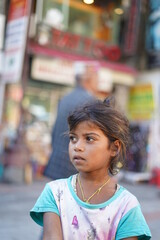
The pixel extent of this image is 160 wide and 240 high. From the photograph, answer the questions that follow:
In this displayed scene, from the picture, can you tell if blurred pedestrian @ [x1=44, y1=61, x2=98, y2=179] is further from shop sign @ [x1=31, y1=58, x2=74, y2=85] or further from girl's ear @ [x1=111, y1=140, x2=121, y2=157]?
shop sign @ [x1=31, y1=58, x2=74, y2=85]

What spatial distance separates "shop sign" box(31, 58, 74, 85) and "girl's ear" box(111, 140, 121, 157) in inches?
345

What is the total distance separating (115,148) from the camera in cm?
174

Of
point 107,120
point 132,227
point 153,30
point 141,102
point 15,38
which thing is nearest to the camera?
point 132,227

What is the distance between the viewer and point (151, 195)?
28.1ft

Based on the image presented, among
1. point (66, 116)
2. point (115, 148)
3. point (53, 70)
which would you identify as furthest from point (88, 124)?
point (53, 70)

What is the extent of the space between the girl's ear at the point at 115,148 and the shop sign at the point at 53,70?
8.77 m

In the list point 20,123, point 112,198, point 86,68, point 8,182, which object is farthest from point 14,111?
point 112,198

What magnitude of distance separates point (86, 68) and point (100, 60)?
831cm

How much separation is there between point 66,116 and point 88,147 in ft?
5.05

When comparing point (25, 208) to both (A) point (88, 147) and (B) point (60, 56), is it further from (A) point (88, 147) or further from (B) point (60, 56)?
(B) point (60, 56)

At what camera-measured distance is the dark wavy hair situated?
1668 millimetres

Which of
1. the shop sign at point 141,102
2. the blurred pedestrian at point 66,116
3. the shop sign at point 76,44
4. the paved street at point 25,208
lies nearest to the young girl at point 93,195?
the blurred pedestrian at point 66,116

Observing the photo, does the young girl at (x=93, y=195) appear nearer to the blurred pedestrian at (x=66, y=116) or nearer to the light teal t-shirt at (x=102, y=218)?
the light teal t-shirt at (x=102, y=218)

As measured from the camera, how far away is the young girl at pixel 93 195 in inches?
63.0
